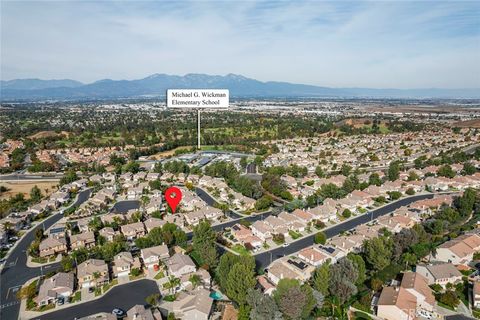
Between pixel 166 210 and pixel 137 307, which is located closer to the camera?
pixel 137 307

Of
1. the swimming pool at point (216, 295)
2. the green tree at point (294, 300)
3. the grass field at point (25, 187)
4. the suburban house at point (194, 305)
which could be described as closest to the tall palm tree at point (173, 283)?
the suburban house at point (194, 305)

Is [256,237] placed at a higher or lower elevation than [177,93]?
lower

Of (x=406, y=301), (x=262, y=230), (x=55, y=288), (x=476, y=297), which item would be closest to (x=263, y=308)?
(x=406, y=301)

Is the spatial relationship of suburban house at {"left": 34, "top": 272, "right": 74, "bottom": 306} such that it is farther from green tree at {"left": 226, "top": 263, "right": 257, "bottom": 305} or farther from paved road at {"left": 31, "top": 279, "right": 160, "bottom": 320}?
green tree at {"left": 226, "top": 263, "right": 257, "bottom": 305}

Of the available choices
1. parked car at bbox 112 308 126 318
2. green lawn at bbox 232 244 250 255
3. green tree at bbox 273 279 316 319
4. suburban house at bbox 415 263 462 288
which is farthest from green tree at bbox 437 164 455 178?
parked car at bbox 112 308 126 318

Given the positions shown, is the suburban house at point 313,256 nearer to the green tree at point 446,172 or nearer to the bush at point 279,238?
the bush at point 279,238

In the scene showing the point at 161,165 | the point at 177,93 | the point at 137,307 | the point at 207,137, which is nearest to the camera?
the point at 137,307

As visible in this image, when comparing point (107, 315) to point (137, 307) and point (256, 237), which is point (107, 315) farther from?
point (256, 237)

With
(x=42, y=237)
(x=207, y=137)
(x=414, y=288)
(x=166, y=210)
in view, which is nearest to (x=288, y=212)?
(x=166, y=210)
